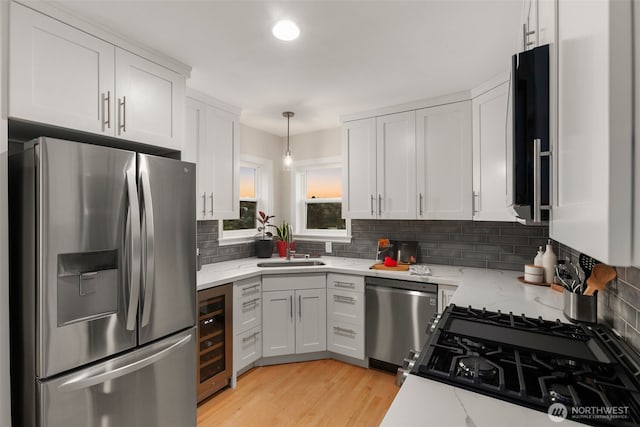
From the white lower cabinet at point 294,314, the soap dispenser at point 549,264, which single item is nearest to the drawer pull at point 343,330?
the white lower cabinet at point 294,314

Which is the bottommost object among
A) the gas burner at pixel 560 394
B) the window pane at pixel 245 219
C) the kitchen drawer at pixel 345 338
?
the kitchen drawer at pixel 345 338

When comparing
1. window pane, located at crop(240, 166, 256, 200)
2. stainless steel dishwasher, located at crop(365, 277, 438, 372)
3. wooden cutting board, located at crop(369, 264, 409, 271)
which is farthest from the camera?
window pane, located at crop(240, 166, 256, 200)

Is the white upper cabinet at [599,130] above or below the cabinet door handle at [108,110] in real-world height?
below

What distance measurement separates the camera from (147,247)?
1.62m

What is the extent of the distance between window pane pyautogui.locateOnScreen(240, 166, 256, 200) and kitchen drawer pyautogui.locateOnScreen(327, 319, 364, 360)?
5.80 feet

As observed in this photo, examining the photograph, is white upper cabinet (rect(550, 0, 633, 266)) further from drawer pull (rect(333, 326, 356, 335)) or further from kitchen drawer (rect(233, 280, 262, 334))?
drawer pull (rect(333, 326, 356, 335))

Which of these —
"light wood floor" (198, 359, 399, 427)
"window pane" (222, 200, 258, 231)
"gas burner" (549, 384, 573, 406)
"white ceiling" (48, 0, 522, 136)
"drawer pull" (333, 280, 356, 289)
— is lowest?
"light wood floor" (198, 359, 399, 427)

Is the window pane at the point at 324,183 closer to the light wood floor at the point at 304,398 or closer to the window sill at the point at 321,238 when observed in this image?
the window sill at the point at 321,238

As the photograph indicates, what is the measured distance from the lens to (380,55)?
2.00 metres

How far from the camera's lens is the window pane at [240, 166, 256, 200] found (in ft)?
12.0

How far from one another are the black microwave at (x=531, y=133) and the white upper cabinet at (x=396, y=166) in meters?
2.00

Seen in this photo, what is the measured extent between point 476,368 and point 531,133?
0.69 meters

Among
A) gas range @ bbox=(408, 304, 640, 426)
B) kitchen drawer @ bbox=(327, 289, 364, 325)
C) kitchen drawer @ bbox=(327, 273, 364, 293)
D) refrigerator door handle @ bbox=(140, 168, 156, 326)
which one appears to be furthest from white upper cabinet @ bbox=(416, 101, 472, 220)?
refrigerator door handle @ bbox=(140, 168, 156, 326)

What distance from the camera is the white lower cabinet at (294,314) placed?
2797mm
